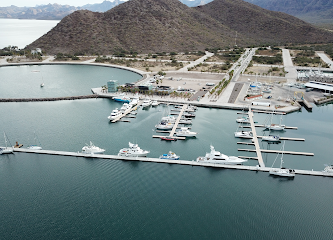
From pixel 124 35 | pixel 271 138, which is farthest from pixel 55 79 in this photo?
pixel 271 138


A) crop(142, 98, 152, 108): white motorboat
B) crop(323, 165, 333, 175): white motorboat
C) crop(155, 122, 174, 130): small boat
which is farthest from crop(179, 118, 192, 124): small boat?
crop(323, 165, 333, 175): white motorboat

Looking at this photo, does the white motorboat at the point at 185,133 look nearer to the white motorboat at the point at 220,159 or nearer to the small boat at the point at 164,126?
the small boat at the point at 164,126

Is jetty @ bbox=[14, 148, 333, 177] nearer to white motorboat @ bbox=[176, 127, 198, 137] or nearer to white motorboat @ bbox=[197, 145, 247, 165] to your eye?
white motorboat @ bbox=[197, 145, 247, 165]

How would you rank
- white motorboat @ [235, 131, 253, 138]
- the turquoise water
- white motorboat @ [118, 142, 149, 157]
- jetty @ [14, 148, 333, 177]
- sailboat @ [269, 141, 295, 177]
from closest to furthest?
sailboat @ [269, 141, 295, 177]
jetty @ [14, 148, 333, 177]
white motorboat @ [118, 142, 149, 157]
white motorboat @ [235, 131, 253, 138]
the turquoise water

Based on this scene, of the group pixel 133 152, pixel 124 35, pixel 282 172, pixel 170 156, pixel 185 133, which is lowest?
pixel 282 172

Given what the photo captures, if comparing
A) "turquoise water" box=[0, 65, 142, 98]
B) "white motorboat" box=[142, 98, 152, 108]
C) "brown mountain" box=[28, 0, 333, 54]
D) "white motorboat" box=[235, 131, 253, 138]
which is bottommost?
"white motorboat" box=[235, 131, 253, 138]

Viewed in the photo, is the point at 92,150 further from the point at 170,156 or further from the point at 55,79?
the point at 55,79

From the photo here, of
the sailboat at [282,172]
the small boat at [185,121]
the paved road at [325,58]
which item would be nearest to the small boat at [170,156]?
the sailboat at [282,172]
